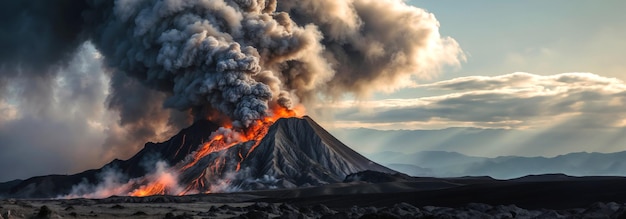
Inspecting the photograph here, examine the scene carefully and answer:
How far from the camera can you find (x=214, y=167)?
162 metres

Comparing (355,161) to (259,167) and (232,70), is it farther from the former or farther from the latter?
(232,70)

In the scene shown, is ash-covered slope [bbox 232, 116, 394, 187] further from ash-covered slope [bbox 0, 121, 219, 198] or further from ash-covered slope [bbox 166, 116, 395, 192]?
ash-covered slope [bbox 0, 121, 219, 198]

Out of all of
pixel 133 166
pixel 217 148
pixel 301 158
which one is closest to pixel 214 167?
pixel 217 148

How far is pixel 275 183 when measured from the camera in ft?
516

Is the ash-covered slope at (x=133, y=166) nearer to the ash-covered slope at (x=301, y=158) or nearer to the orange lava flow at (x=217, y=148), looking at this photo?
the orange lava flow at (x=217, y=148)

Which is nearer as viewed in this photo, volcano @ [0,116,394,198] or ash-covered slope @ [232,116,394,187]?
volcano @ [0,116,394,198]

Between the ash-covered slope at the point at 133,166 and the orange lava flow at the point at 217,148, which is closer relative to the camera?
the orange lava flow at the point at 217,148

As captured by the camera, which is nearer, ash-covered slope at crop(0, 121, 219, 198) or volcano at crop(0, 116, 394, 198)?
volcano at crop(0, 116, 394, 198)

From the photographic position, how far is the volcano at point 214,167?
159m

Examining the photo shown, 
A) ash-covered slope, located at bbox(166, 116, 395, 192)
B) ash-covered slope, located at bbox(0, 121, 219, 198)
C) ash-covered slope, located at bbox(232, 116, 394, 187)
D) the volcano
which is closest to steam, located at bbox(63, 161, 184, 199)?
the volcano

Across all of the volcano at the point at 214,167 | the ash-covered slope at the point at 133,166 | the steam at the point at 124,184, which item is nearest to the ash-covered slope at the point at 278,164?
the volcano at the point at 214,167

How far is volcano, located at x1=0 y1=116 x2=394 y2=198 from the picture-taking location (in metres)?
159

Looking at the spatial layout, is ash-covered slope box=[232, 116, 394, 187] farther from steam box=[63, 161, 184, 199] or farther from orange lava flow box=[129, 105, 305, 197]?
steam box=[63, 161, 184, 199]

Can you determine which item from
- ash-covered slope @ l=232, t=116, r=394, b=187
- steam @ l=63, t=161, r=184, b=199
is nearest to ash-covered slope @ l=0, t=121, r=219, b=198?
steam @ l=63, t=161, r=184, b=199
